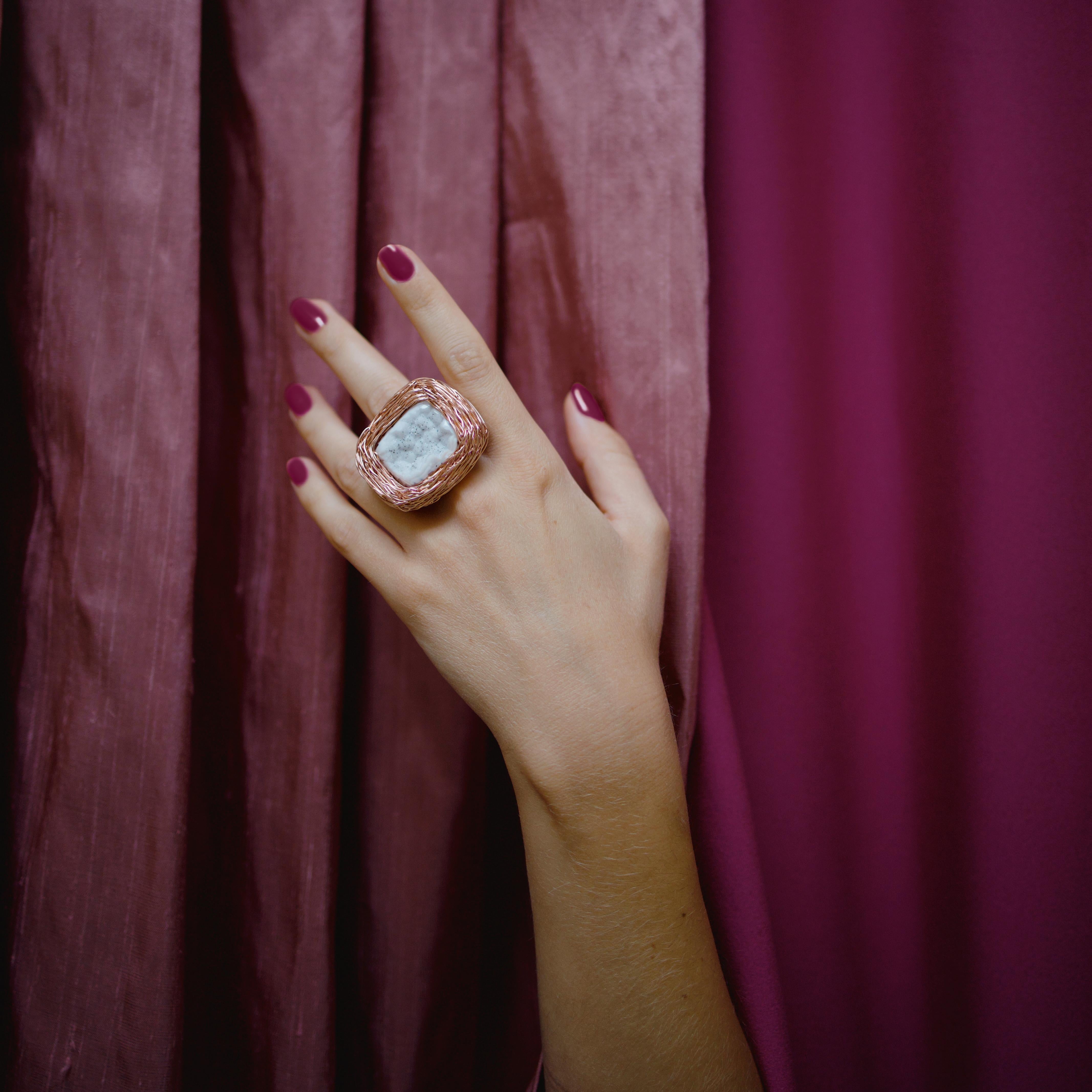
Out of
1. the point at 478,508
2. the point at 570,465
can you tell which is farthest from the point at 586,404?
the point at 478,508

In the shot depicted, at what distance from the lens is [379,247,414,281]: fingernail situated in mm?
486

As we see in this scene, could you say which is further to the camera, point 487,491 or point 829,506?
point 829,506

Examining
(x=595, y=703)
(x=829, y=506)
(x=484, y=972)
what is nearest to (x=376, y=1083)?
(x=484, y=972)

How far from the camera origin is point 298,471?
0.54 meters

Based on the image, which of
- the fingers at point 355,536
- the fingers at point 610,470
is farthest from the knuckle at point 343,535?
the fingers at point 610,470

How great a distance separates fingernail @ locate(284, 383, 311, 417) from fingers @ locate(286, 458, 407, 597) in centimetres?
7

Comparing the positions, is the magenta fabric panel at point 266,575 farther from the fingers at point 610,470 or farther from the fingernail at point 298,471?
the fingers at point 610,470

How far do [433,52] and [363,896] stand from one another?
2.87 feet

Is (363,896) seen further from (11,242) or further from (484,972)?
(11,242)

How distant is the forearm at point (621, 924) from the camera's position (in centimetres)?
45

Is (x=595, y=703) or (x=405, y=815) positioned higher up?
(x=595, y=703)

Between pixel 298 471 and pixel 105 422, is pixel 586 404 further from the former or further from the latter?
pixel 105 422

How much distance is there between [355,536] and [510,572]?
0.14 metres

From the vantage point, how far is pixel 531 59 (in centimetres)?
63
